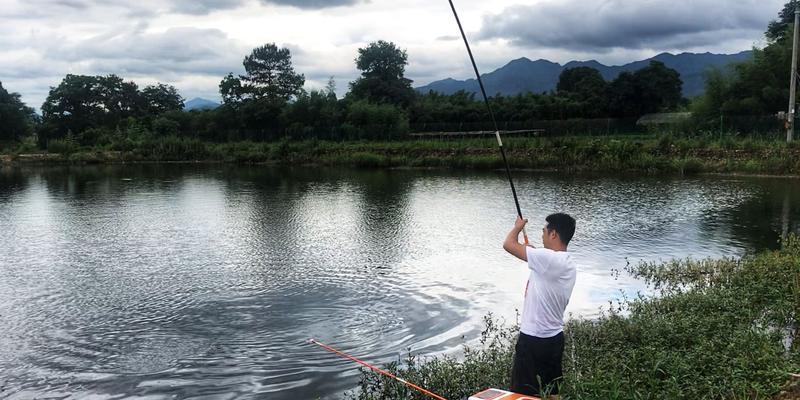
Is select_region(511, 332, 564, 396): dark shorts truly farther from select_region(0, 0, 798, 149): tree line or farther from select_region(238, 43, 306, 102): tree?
select_region(238, 43, 306, 102): tree

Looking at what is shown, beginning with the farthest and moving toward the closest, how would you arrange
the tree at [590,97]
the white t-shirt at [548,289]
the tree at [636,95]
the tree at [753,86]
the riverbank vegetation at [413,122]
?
the tree at [636,95] → the tree at [590,97] → the tree at [753,86] → the riverbank vegetation at [413,122] → the white t-shirt at [548,289]

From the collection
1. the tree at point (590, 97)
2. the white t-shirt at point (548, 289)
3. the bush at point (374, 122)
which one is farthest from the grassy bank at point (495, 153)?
the white t-shirt at point (548, 289)

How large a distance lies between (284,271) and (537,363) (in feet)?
29.5

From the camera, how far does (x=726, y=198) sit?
23844 mm

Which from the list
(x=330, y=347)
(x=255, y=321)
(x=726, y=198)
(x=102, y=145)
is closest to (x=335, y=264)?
(x=255, y=321)

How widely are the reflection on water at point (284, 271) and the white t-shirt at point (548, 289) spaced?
3255 millimetres

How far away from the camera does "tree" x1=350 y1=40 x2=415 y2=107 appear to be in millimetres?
69062

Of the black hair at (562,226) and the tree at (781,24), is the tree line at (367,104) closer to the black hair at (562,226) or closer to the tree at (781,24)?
the tree at (781,24)

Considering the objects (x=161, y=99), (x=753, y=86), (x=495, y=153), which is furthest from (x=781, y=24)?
(x=161, y=99)

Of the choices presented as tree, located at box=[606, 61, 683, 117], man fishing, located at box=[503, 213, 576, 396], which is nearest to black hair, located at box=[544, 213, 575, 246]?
man fishing, located at box=[503, 213, 576, 396]

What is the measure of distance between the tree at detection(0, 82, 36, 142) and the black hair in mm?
83377

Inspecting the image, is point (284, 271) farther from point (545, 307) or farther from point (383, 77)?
point (383, 77)

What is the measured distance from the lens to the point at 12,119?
74.7 meters

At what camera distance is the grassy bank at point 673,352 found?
18.7 feet
